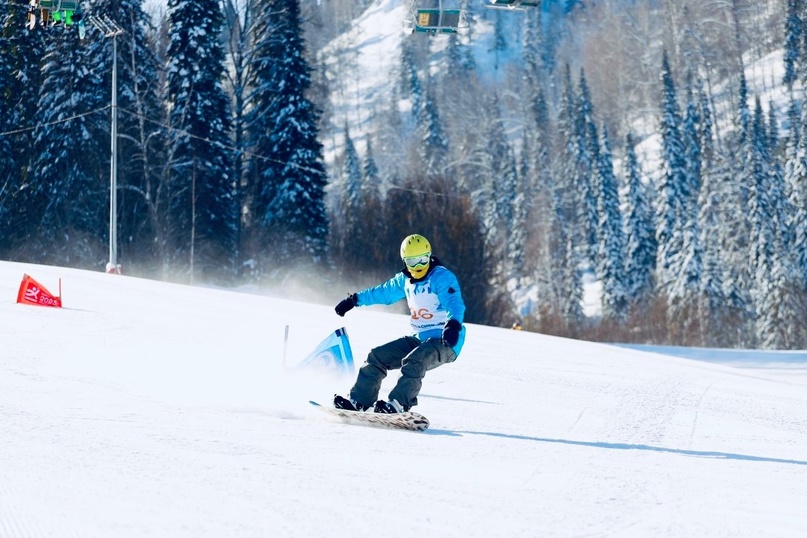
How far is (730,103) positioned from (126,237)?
237ft

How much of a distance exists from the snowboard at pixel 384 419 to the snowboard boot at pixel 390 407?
0.08 m

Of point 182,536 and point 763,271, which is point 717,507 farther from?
point 763,271

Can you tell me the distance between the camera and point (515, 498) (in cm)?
567

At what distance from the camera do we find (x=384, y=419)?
7805 millimetres

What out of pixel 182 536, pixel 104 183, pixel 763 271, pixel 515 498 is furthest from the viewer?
pixel 763 271

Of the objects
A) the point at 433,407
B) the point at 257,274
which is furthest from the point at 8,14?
the point at 433,407

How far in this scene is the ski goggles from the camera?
834 centimetres

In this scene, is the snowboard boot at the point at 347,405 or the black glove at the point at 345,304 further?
the black glove at the point at 345,304

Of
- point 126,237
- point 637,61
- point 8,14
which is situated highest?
point 637,61

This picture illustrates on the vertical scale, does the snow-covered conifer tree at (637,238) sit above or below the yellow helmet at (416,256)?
above

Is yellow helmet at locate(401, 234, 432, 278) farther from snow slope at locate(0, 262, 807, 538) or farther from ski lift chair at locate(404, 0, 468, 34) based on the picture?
ski lift chair at locate(404, 0, 468, 34)

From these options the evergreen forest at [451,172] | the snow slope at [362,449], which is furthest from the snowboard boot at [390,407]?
the evergreen forest at [451,172]

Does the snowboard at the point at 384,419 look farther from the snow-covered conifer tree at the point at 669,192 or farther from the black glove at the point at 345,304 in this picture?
the snow-covered conifer tree at the point at 669,192

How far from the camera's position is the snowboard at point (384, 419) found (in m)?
7.72
